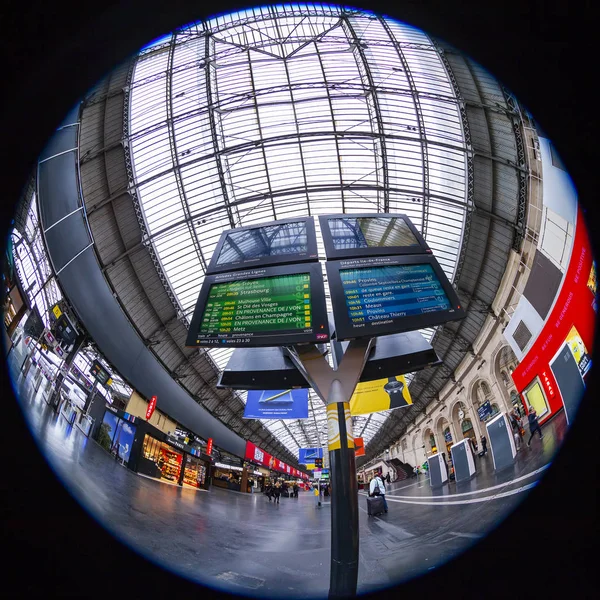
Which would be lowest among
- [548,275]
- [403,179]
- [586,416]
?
[586,416]

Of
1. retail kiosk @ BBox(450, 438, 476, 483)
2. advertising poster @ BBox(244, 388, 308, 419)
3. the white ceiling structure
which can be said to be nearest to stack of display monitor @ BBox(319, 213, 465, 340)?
advertising poster @ BBox(244, 388, 308, 419)

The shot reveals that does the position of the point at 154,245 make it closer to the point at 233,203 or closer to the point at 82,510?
the point at 233,203

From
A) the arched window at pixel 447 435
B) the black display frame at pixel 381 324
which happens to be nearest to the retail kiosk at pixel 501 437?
the black display frame at pixel 381 324

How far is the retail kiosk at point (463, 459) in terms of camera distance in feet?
44.2

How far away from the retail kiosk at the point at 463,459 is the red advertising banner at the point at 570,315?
43.3 ft

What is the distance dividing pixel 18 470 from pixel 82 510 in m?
0.45

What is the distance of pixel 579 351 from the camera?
6.29 feet

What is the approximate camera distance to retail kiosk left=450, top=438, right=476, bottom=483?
44.2 ft

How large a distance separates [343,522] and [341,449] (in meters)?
0.64

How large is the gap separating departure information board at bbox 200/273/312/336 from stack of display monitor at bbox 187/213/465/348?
0.01 metres

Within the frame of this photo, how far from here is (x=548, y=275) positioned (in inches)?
107

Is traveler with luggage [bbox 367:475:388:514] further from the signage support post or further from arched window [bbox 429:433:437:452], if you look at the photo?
arched window [bbox 429:433:437:452]

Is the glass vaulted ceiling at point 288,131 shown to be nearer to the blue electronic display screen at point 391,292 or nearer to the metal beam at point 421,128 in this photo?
the metal beam at point 421,128

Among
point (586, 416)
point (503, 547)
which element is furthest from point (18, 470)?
point (586, 416)
